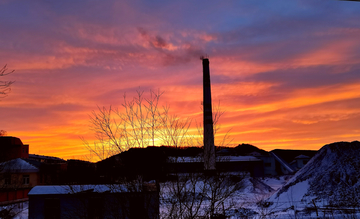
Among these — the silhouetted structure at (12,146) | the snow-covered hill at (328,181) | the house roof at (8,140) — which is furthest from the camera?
the house roof at (8,140)

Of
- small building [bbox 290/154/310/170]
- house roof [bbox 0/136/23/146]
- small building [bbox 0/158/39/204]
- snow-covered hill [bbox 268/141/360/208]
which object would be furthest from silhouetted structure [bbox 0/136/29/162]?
small building [bbox 290/154/310/170]

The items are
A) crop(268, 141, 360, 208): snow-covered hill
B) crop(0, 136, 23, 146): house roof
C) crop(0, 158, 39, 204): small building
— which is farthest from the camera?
crop(0, 136, 23, 146): house roof

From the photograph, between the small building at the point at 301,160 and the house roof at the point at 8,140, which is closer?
the house roof at the point at 8,140

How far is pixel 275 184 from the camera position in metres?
48.2

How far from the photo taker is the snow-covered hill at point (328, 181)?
28103 mm

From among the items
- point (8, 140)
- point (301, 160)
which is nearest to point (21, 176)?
point (8, 140)

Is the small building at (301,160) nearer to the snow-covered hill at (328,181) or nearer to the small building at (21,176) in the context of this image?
the snow-covered hill at (328,181)

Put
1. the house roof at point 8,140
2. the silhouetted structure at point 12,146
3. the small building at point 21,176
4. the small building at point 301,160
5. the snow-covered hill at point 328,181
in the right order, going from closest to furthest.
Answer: the snow-covered hill at point 328,181, the small building at point 21,176, the silhouetted structure at point 12,146, the house roof at point 8,140, the small building at point 301,160

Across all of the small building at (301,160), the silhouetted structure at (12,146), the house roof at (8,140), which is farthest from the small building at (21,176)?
the small building at (301,160)

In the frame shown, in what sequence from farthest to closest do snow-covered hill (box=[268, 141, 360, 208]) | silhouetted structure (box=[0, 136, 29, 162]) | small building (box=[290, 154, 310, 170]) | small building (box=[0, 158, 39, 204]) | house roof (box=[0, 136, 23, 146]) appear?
small building (box=[290, 154, 310, 170])
house roof (box=[0, 136, 23, 146])
silhouetted structure (box=[0, 136, 29, 162])
small building (box=[0, 158, 39, 204])
snow-covered hill (box=[268, 141, 360, 208])

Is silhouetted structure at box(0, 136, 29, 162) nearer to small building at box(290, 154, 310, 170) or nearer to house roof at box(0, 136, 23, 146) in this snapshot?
house roof at box(0, 136, 23, 146)

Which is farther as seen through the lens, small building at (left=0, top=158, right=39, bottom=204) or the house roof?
the house roof

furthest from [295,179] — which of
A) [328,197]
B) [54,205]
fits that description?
[54,205]

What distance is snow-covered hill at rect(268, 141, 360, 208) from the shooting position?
2810 centimetres
